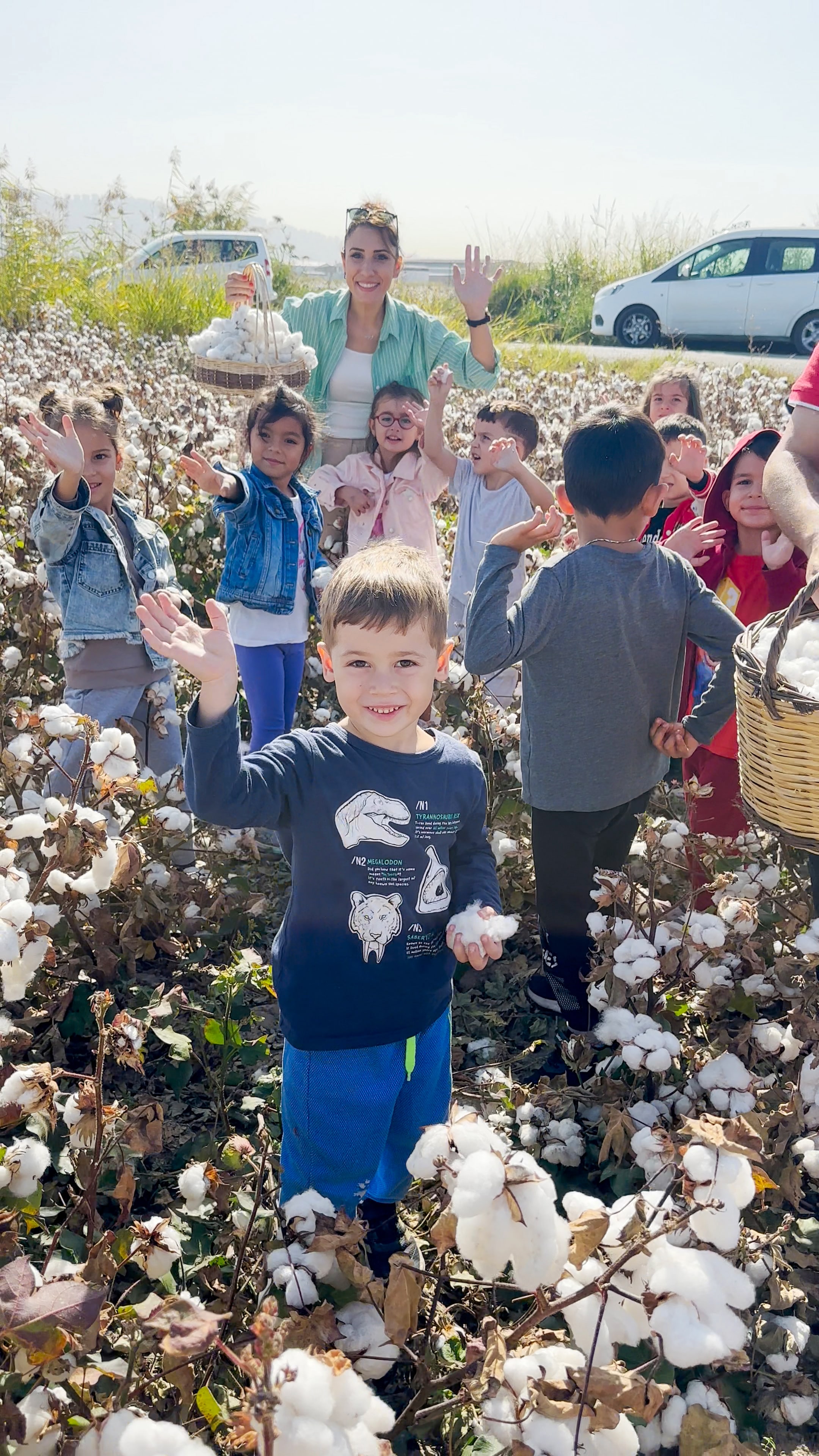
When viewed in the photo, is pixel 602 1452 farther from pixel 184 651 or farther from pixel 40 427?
pixel 40 427

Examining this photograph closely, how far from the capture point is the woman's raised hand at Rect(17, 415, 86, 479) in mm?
2828

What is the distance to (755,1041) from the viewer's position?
2.18 metres

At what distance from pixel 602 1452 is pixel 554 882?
1.56 meters

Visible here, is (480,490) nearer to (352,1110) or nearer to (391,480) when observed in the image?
(391,480)

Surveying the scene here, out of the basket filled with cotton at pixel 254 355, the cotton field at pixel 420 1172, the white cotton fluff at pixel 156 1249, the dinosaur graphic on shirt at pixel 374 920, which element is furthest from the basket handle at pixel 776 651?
the basket filled with cotton at pixel 254 355

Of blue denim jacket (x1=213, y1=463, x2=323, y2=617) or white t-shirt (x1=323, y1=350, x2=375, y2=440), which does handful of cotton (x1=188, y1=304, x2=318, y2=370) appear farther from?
blue denim jacket (x1=213, y1=463, x2=323, y2=617)

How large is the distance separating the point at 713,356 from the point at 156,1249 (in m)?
13.9

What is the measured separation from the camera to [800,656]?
6.45 ft

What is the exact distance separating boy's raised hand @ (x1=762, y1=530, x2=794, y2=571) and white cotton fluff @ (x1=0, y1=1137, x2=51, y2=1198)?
7.48ft

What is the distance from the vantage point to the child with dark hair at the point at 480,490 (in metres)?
4.00

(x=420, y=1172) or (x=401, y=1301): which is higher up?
(x=420, y=1172)

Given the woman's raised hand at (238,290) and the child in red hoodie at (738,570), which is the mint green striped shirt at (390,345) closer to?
the woman's raised hand at (238,290)

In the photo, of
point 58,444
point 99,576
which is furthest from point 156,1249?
point 99,576

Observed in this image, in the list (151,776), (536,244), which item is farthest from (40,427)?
(536,244)
